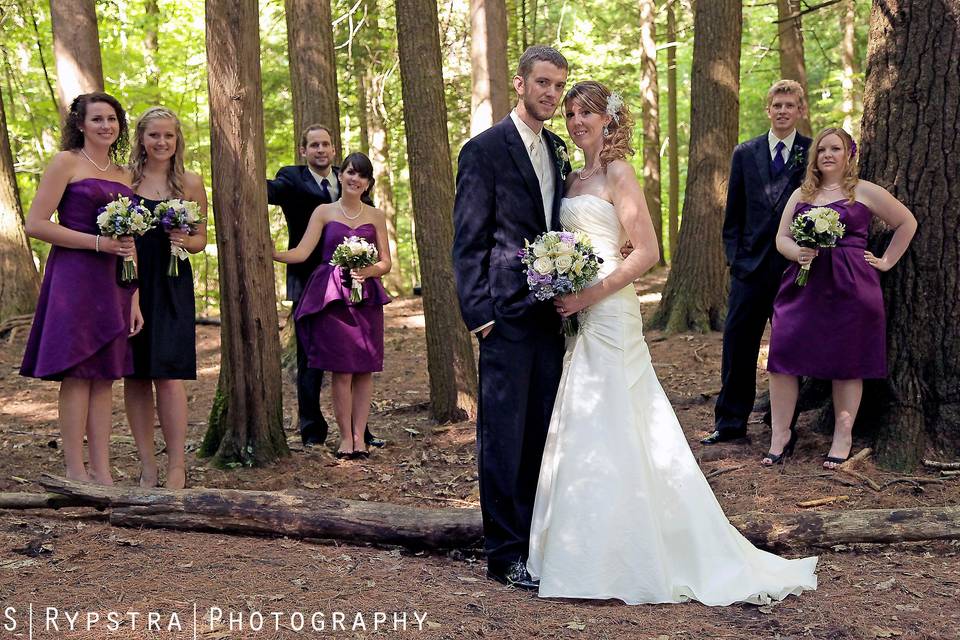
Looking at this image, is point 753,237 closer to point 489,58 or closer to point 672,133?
point 489,58

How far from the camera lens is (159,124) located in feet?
19.0

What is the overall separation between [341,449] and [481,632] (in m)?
3.80

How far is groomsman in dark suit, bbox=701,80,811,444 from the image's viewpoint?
6.77 metres

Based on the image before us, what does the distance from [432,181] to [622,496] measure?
4.50 m

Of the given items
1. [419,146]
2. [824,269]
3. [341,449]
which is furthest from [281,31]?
[824,269]

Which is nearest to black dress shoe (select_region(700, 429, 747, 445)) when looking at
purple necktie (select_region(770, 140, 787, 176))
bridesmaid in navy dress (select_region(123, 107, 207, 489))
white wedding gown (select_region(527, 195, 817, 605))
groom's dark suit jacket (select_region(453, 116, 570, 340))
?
purple necktie (select_region(770, 140, 787, 176))

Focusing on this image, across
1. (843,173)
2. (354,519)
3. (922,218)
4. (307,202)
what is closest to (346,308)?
(307,202)

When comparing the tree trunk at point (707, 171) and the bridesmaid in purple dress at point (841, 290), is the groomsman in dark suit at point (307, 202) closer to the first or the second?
the bridesmaid in purple dress at point (841, 290)

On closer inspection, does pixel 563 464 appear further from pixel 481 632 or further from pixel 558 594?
pixel 481 632

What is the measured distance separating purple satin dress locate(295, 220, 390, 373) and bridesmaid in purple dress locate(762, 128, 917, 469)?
323 cm

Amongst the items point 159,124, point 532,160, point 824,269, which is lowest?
point 824,269

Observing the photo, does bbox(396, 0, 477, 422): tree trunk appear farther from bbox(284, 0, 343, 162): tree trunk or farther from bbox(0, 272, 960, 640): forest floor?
bbox(284, 0, 343, 162): tree trunk

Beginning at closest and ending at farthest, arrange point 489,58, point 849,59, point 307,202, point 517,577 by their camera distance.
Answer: point 517,577
point 307,202
point 489,58
point 849,59

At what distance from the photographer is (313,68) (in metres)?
10.2
